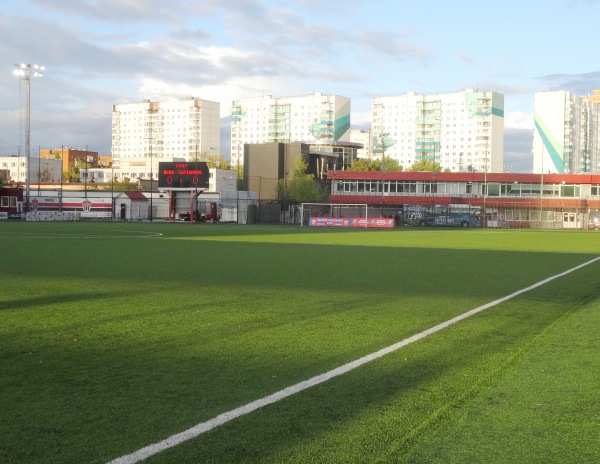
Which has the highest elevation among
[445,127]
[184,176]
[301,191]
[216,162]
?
[445,127]

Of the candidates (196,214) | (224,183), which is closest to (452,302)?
(196,214)

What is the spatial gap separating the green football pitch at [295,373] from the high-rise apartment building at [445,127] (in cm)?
16779

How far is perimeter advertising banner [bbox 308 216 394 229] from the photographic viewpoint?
6875cm

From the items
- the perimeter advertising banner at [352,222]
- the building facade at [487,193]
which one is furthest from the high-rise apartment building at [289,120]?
the perimeter advertising banner at [352,222]

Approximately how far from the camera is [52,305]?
10.6 metres

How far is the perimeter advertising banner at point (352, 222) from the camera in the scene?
226ft

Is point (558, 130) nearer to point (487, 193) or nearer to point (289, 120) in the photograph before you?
point (289, 120)

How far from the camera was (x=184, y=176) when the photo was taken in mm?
68500

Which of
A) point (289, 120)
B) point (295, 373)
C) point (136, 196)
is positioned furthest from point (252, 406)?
point (289, 120)

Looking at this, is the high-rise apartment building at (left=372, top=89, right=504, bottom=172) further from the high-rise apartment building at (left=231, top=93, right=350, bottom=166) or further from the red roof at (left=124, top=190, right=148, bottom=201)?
the red roof at (left=124, top=190, right=148, bottom=201)

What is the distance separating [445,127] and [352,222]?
409 ft

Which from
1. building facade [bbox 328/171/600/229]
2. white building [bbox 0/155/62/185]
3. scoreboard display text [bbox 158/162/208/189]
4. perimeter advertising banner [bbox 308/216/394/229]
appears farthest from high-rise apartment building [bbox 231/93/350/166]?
scoreboard display text [bbox 158/162/208/189]

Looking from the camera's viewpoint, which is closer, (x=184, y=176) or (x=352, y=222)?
(x=184, y=176)

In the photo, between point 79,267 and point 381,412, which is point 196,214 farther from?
point 381,412
